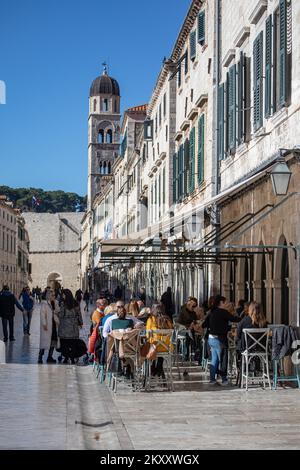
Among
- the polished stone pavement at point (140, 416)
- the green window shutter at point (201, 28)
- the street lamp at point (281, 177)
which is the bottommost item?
the polished stone pavement at point (140, 416)

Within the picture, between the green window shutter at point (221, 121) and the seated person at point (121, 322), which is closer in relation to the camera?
the seated person at point (121, 322)

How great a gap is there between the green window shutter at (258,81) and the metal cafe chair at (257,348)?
16.4 feet

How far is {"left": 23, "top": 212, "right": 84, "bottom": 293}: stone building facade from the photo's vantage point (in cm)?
13488

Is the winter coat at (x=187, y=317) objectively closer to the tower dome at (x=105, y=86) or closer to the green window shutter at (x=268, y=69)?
the green window shutter at (x=268, y=69)

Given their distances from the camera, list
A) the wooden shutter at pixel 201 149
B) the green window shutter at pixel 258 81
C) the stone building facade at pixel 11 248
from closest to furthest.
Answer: the green window shutter at pixel 258 81, the wooden shutter at pixel 201 149, the stone building facade at pixel 11 248

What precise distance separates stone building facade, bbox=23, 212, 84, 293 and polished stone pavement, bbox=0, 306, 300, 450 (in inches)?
4642

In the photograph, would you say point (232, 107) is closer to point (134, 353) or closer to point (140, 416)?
point (134, 353)

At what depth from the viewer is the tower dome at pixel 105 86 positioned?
116062 millimetres

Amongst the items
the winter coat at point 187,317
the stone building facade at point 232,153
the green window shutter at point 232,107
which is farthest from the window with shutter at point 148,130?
the winter coat at point 187,317

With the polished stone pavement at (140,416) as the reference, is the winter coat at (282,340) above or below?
above

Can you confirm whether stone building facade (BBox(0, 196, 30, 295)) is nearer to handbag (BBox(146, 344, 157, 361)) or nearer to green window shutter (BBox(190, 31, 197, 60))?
green window shutter (BBox(190, 31, 197, 60))

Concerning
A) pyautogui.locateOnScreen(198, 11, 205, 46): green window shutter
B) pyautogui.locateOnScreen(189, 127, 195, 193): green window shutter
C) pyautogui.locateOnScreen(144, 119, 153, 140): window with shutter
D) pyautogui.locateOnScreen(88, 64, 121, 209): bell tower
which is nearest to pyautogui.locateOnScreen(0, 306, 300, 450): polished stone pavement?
pyautogui.locateOnScreen(189, 127, 195, 193): green window shutter

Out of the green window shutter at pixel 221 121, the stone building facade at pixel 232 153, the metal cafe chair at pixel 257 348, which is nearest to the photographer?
the metal cafe chair at pixel 257 348
